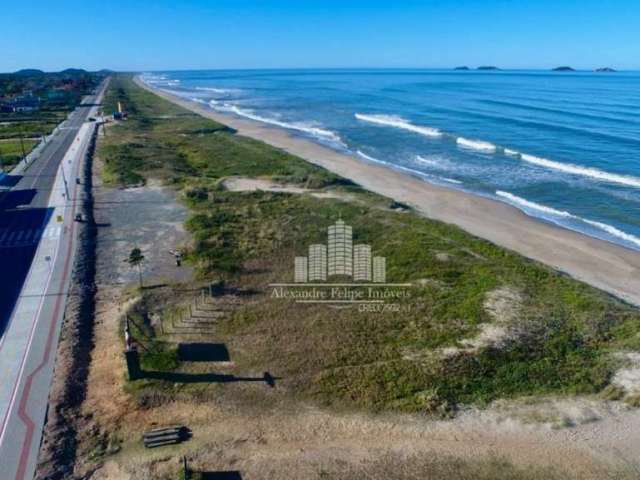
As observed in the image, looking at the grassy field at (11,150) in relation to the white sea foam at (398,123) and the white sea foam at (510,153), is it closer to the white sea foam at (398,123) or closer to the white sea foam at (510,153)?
the white sea foam at (398,123)

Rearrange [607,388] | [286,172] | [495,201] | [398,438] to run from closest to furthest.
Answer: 1. [398,438]
2. [607,388]
3. [495,201]
4. [286,172]

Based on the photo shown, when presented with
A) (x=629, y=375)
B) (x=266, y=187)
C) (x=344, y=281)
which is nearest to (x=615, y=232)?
(x=629, y=375)

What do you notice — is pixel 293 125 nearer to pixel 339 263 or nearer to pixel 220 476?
pixel 339 263

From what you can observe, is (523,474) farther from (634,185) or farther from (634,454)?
(634,185)

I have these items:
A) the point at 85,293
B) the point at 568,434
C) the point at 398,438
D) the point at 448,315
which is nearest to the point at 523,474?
the point at 568,434

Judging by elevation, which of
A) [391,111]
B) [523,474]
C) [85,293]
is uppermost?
[391,111]

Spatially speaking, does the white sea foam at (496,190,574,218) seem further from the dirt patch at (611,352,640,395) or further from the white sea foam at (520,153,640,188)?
the dirt patch at (611,352,640,395)

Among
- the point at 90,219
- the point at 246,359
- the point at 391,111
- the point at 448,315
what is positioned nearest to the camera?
the point at 246,359

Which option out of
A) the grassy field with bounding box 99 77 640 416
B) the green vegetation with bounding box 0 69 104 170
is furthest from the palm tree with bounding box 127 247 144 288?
the green vegetation with bounding box 0 69 104 170
